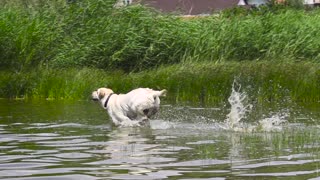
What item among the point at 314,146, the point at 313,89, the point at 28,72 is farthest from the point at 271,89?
the point at 314,146

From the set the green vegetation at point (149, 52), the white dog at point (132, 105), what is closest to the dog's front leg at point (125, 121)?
the white dog at point (132, 105)

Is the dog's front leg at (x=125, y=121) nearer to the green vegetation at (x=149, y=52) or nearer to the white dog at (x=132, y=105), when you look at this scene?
the white dog at (x=132, y=105)

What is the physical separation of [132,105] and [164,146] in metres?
2.24

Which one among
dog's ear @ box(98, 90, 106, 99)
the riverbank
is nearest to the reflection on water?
dog's ear @ box(98, 90, 106, 99)

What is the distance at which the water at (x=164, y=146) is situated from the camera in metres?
9.21

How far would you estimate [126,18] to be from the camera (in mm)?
24703

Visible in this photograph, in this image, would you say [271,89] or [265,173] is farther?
[271,89]

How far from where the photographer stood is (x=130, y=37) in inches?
945

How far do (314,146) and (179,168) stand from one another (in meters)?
2.51

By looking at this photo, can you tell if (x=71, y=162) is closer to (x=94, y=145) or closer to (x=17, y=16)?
(x=94, y=145)

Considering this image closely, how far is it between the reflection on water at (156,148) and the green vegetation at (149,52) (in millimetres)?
4252

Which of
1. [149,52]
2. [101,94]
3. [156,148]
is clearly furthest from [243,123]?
[149,52]

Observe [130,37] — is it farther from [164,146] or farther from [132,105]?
[164,146]

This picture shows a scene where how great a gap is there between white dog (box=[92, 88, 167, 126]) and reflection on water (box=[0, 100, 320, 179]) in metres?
0.19
